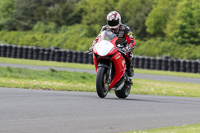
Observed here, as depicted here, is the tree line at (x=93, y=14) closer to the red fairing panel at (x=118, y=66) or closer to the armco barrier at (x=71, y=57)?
the armco barrier at (x=71, y=57)

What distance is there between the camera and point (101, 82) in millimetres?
8672

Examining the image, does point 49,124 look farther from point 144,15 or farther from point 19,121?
point 144,15

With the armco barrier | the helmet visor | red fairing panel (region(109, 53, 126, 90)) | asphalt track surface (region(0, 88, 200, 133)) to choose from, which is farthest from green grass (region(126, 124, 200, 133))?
the armco barrier

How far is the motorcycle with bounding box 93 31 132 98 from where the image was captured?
8750mm

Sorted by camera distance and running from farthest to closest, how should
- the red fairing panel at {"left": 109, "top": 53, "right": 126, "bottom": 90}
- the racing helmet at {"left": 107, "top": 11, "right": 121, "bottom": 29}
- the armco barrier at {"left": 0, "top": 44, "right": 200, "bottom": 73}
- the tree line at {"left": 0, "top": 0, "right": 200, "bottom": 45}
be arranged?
the tree line at {"left": 0, "top": 0, "right": 200, "bottom": 45} → the armco barrier at {"left": 0, "top": 44, "right": 200, "bottom": 73} → the racing helmet at {"left": 107, "top": 11, "right": 121, "bottom": 29} → the red fairing panel at {"left": 109, "top": 53, "right": 126, "bottom": 90}

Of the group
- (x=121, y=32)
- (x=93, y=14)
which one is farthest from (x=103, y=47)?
(x=93, y=14)

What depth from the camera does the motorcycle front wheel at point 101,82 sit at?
864cm

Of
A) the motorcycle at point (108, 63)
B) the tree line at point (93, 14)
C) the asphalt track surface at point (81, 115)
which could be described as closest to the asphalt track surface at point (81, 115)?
the asphalt track surface at point (81, 115)

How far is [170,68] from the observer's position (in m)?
29.7

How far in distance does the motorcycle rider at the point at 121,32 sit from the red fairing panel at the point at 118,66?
238 millimetres

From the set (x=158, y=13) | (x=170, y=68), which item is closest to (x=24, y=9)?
(x=158, y=13)

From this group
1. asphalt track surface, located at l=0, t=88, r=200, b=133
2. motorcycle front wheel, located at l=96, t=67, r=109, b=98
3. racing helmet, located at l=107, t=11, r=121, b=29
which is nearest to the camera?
asphalt track surface, located at l=0, t=88, r=200, b=133

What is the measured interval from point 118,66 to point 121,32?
2.79ft

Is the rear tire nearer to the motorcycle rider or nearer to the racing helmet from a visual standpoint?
the motorcycle rider
